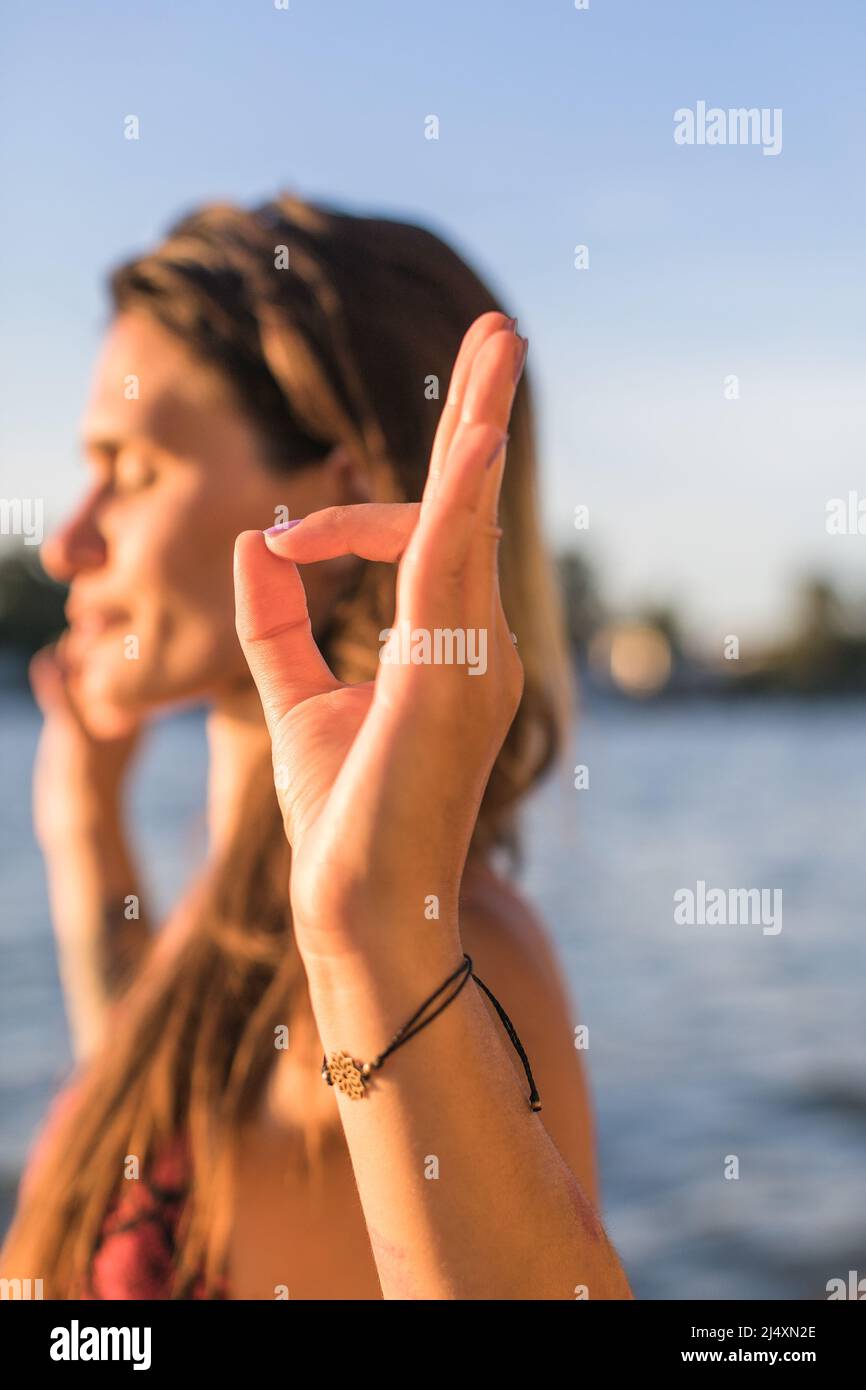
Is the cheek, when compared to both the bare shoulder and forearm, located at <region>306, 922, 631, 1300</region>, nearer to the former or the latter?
the bare shoulder

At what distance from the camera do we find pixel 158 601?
6.91 feet

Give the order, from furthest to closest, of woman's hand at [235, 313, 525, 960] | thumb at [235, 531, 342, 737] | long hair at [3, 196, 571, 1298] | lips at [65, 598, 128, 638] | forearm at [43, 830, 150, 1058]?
1. forearm at [43, 830, 150, 1058]
2. lips at [65, 598, 128, 638]
3. long hair at [3, 196, 571, 1298]
4. thumb at [235, 531, 342, 737]
5. woman's hand at [235, 313, 525, 960]

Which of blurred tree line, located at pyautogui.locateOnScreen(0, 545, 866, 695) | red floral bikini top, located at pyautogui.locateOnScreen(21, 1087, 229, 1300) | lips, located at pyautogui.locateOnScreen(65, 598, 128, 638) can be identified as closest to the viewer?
red floral bikini top, located at pyautogui.locateOnScreen(21, 1087, 229, 1300)

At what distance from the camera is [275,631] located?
3.72ft

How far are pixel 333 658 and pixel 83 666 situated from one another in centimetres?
44

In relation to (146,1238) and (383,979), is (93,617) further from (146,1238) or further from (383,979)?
(383,979)

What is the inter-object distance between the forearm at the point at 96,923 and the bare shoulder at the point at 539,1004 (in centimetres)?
141

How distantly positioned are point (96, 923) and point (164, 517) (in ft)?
4.29

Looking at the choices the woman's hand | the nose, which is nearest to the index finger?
the woman's hand

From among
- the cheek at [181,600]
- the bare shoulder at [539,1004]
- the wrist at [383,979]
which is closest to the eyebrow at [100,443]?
the cheek at [181,600]

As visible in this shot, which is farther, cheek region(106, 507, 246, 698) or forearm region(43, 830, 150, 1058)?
forearm region(43, 830, 150, 1058)

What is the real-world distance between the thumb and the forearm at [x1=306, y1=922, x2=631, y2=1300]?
0.23m

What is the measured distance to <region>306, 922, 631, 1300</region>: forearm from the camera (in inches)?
39.4

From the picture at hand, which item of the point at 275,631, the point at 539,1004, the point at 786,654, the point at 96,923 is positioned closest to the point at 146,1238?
the point at 539,1004
